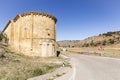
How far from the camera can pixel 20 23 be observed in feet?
108

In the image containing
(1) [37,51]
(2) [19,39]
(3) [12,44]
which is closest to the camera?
(1) [37,51]

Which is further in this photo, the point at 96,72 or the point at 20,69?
the point at 20,69

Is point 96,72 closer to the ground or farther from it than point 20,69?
closer to the ground

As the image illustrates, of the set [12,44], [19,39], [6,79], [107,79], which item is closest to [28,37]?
[19,39]

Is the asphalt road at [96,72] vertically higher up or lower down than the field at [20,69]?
lower down

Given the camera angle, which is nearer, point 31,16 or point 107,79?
point 107,79

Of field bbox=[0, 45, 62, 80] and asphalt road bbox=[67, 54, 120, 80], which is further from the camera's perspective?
field bbox=[0, 45, 62, 80]

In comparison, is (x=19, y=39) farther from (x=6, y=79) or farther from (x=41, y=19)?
(x=6, y=79)

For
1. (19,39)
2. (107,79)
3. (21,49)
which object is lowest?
(107,79)

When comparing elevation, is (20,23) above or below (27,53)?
above

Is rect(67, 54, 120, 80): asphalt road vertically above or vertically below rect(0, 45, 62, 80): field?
below

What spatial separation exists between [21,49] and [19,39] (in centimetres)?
233

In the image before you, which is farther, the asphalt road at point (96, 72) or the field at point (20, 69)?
the field at point (20, 69)

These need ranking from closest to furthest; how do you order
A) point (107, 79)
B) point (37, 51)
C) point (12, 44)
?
point (107, 79), point (37, 51), point (12, 44)
